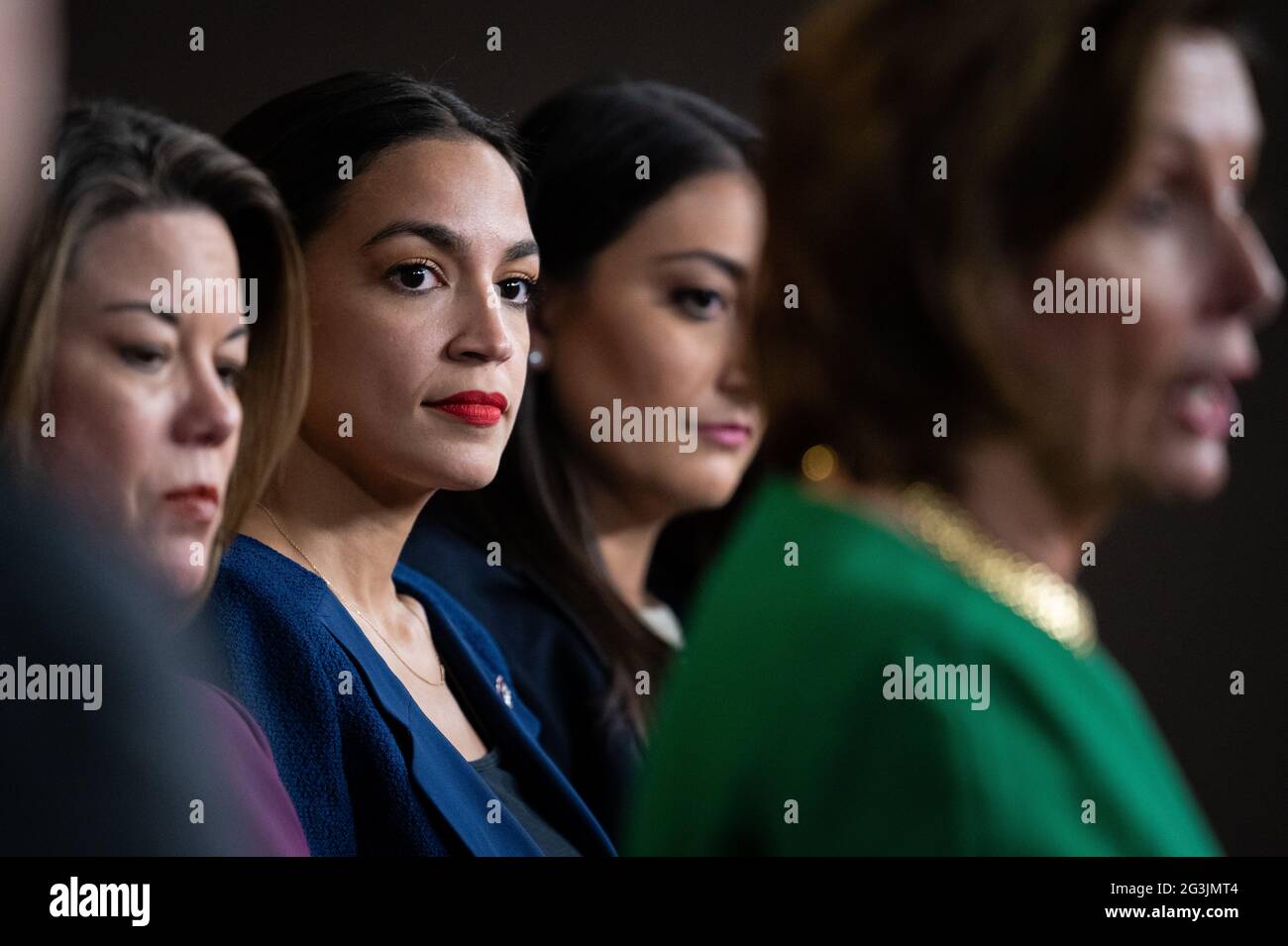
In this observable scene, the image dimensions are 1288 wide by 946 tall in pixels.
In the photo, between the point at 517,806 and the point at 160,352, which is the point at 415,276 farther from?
the point at 517,806

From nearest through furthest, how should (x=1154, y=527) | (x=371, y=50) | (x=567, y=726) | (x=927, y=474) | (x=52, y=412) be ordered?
(x=927, y=474), (x=52, y=412), (x=371, y=50), (x=567, y=726), (x=1154, y=527)

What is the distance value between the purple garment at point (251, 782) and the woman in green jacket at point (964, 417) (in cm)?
57

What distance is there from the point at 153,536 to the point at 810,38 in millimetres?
829

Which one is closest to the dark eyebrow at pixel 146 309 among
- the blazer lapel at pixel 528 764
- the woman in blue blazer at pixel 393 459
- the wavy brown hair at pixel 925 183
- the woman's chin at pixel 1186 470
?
the woman in blue blazer at pixel 393 459

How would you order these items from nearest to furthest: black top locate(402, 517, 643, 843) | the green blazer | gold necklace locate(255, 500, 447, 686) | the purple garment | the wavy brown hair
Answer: the green blazer
the wavy brown hair
the purple garment
gold necklace locate(255, 500, 447, 686)
black top locate(402, 517, 643, 843)

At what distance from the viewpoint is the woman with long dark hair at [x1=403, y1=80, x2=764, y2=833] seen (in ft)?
6.09

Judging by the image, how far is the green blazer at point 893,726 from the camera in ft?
2.12

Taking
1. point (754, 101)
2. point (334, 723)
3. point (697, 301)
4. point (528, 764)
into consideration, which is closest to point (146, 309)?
point (334, 723)

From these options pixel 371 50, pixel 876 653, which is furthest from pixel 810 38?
pixel 371 50

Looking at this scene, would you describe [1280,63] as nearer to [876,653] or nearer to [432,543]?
[432,543]

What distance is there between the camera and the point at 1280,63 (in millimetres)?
1801

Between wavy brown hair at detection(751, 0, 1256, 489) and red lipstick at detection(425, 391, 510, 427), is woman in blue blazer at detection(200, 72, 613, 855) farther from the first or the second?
wavy brown hair at detection(751, 0, 1256, 489)

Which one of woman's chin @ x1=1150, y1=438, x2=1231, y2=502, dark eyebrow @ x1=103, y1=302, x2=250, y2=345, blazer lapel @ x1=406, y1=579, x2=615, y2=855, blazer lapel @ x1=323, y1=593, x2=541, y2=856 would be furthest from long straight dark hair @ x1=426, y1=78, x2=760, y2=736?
woman's chin @ x1=1150, y1=438, x2=1231, y2=502

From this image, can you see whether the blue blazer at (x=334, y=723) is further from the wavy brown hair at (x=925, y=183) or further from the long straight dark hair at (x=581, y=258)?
the wavy brown hair at (x=925, y=183)
